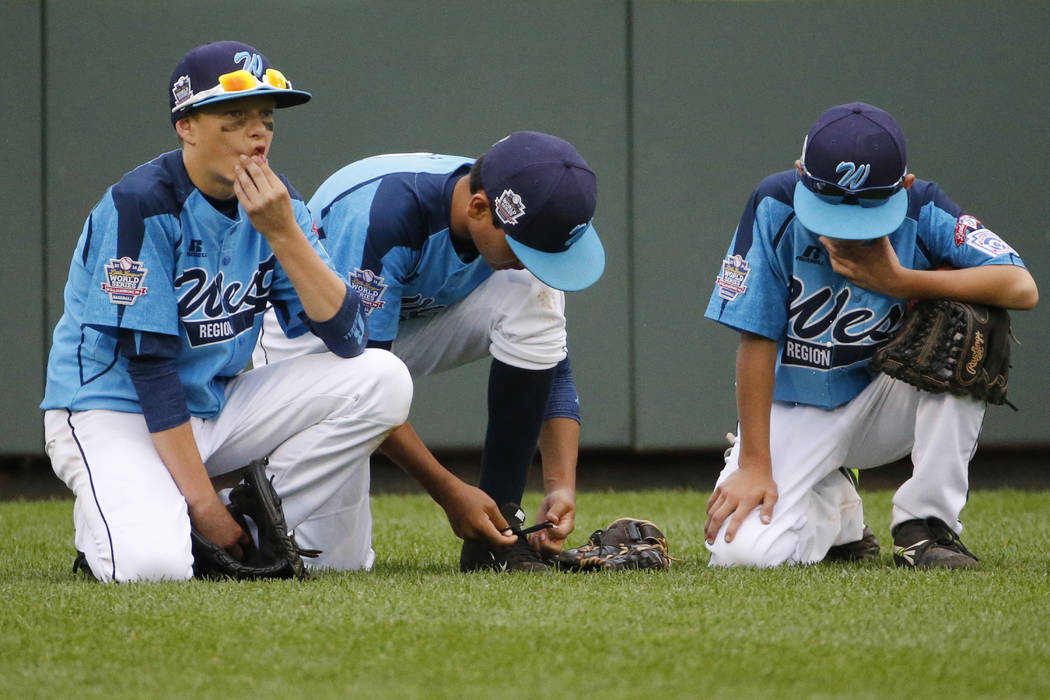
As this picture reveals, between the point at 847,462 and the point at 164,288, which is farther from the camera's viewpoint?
the point at 847,462

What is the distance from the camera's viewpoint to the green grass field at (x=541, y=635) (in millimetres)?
1755

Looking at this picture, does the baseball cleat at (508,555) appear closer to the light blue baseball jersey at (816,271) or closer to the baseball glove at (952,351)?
the light blue baseball jersey at (816,271)

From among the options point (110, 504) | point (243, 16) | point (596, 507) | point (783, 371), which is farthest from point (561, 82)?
point (110, 504)

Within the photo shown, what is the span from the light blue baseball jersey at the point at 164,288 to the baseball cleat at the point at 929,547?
1.42 m

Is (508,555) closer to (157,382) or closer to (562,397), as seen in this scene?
(562,397)

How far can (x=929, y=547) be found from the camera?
9.43 feet

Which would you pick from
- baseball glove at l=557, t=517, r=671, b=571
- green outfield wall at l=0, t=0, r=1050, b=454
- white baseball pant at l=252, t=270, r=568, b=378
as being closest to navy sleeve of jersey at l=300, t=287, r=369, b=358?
white baseball pant at l=252, t=270, r=568, b=378

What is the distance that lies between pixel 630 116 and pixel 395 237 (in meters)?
2.47

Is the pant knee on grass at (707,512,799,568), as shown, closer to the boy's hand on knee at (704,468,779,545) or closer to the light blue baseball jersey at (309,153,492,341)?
the boy's hand on knee at (704,468,779,545)

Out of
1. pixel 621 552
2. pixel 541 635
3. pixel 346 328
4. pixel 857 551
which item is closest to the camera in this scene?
pixel 541 635

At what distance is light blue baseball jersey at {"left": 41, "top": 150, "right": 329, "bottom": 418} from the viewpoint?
103 inches

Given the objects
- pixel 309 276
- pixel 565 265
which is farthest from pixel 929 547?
pixel 309 276

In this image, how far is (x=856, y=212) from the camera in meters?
2.80

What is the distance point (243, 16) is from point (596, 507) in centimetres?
234
